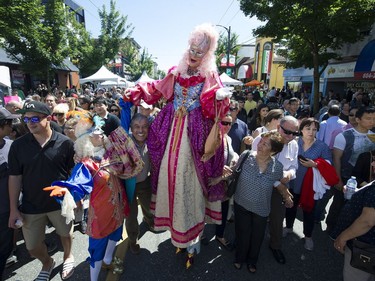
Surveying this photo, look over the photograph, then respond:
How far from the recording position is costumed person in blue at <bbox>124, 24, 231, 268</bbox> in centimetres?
230

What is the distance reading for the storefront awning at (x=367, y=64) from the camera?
9.70 metres

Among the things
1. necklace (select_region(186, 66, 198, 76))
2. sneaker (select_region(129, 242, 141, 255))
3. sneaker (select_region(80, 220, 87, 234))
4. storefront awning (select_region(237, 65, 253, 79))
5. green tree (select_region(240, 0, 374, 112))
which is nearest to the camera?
necklace (select_region(186, 66, 198, 76))

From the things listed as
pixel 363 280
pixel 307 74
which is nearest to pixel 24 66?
pixel 363 280

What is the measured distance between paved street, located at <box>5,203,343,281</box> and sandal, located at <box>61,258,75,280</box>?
0.05 meters

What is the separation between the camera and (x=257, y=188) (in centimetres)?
246

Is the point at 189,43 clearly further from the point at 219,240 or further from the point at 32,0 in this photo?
the point at 32,0

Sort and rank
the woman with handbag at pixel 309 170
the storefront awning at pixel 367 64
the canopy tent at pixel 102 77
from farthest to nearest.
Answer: the canopy tent at pixel 102 77 < the storefront awning at pixel 367 64 < the woman with handbag at pixel 309 170

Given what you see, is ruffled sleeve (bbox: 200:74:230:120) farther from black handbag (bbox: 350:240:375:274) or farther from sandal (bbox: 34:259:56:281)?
sandal (bbox: 34:259:56:281)

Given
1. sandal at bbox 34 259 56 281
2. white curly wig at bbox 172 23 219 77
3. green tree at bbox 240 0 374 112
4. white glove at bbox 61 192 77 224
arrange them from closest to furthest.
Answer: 1. white glove at bbox 61 192 77 224
2. white curly wig at bbox 172 23 219 77
3. sandal at bbox 34 259 56 281
4. green tree at bbox 240 0 374 112


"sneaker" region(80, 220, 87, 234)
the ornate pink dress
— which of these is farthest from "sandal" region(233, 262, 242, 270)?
"sneaker" region(80, 220, 87, 234)

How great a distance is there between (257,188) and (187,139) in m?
0.85

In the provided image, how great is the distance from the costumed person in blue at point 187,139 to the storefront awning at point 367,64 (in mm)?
10139

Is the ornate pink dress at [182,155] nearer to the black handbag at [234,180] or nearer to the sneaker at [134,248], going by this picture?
the black handbag at [234,180]

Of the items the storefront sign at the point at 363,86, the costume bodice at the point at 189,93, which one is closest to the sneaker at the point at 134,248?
the costume bodice at the point at 189,93
